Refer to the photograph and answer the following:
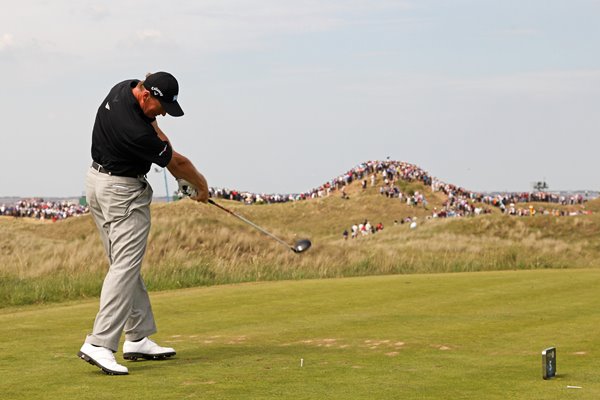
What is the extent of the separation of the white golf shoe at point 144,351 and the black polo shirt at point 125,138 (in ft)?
5.00

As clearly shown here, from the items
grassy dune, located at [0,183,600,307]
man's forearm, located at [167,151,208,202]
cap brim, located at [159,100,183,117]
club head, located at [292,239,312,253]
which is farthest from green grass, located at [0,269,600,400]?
grassy dune, located at [0,183,600,307]

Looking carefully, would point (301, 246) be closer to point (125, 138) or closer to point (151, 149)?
point (151, 149)

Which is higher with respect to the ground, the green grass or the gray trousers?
the gray trousers

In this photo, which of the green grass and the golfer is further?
the golfer

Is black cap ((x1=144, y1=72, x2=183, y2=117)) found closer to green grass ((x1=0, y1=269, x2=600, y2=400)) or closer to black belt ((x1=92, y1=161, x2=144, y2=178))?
black belt ((x1=92, y1=161, x2=144, y2=178))

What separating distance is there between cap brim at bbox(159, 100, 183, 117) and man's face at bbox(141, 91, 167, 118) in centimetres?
3

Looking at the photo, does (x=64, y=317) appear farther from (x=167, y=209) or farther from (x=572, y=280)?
(x=167, y=209)

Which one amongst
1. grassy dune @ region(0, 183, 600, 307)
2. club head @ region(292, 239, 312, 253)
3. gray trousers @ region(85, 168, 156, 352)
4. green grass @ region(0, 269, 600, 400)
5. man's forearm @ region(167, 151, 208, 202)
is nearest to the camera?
green grass @ region(0, 269, 600, 400)

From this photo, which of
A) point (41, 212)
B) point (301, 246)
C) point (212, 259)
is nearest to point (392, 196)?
point (41, 212)

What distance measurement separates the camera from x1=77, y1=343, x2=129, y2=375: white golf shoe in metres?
7.66

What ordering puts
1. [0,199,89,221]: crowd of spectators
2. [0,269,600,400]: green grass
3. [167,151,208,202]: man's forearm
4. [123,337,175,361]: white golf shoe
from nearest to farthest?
[0,269,600,400]: green grass, [167,151,208,202]: man's forearm, [123,337,175,361]: white golf shoe, [0,199,89,221]: crowd of spectators

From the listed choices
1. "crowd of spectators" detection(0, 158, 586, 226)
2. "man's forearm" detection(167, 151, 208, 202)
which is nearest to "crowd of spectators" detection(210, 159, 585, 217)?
"crowd of spectators" detection(0, 158, 586, 226)

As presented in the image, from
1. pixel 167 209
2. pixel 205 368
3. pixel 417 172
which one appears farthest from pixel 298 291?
pixel 417 172

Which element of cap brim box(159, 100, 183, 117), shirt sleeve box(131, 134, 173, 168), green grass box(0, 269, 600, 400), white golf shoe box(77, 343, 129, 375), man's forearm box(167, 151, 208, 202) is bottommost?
green grass box(0, 269, 600, 400)
